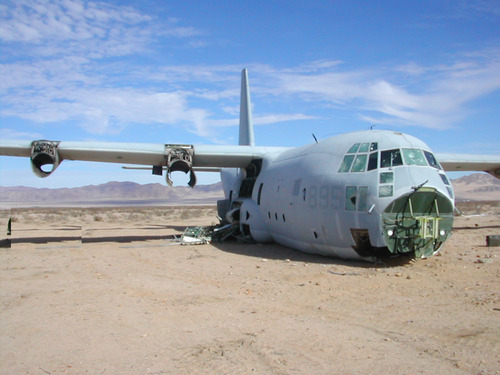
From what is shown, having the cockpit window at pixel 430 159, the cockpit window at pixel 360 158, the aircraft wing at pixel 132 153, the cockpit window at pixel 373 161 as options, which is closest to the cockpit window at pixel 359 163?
the cockpit window at pixel 360 158

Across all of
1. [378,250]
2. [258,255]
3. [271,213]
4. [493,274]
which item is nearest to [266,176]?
[271,213]

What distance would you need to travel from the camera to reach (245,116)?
24.2 m

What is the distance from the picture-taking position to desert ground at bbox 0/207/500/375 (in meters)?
5.05

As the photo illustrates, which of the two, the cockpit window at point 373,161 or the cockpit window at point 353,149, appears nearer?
the cockpit window at point 373,161

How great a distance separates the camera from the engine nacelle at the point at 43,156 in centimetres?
1609

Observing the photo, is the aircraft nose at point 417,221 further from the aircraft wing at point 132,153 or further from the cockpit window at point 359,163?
the aircraft wing at point 132,153

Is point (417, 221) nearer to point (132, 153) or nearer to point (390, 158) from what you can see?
point (390, 158)

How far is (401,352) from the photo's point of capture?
5297 mm

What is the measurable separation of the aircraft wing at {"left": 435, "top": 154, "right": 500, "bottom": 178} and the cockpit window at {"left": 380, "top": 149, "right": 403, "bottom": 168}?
27.4 ft

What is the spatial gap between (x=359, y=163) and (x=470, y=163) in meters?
10.5

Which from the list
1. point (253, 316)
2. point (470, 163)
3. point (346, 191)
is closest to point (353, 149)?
point (346, 191)

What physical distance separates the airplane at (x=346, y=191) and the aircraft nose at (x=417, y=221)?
0.02m

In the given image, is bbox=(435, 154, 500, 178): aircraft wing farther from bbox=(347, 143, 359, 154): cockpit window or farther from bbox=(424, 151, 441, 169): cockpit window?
bbox=(347, 143, 359, 154): cockpit window

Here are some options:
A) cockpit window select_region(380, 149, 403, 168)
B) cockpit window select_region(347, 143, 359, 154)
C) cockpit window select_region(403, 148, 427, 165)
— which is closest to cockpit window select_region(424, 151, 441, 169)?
cockpit window select_region(403, 148, 427, 165)
